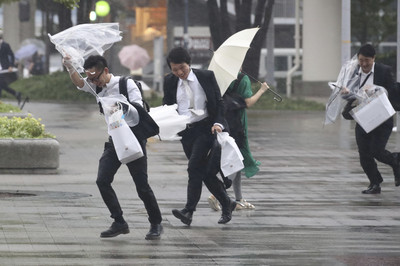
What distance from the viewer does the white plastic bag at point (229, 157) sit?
1177cm

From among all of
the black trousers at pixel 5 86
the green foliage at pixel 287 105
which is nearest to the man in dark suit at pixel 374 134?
the black trousers at pixel 5 86

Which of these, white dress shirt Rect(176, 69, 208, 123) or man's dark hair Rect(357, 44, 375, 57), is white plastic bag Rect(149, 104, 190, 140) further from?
man's dark hair Rect(357, 44, 375, 57)

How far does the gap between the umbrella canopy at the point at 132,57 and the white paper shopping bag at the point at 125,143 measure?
38.8 metres

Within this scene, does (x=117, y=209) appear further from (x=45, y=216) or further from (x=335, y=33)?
(x=335, y=33)

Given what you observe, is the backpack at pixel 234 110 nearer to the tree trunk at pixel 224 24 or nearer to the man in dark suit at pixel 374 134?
the man in dark suit at pixel 374 134

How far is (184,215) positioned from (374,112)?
12.1ft

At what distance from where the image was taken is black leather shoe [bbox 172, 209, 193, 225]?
1154 cm

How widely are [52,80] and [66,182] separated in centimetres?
2912

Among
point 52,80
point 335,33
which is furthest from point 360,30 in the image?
point 52,80

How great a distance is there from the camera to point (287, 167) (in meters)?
18.1

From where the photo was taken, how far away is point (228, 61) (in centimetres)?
1238

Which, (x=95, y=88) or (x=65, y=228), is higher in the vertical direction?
(x=95, y=88)

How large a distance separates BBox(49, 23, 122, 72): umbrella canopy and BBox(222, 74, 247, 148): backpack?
1.92 m

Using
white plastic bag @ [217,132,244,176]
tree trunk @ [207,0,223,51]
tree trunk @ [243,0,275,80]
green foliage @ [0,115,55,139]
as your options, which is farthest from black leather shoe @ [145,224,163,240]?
tree trunk @ [207,0,223,51]
